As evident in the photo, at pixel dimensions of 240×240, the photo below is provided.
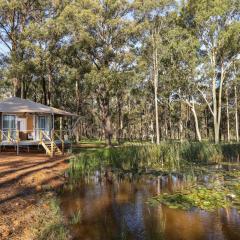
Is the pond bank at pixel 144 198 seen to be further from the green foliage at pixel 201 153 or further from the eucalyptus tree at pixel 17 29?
the eucalyptus tree at pixel 17 29

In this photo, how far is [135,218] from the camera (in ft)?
25.8

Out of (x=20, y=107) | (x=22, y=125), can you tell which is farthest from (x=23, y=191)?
(x=22, y=125)

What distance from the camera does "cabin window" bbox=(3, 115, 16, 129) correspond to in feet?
83.6

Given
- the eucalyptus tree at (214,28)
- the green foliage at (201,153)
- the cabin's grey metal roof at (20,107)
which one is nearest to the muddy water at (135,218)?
the green foliage at (201,153)

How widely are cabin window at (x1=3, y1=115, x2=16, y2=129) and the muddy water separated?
53.1ft

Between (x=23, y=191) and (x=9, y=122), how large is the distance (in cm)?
1679

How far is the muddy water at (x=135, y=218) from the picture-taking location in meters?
6.77

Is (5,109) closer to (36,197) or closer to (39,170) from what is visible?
(39,170)

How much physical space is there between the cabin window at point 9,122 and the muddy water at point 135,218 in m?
16.2

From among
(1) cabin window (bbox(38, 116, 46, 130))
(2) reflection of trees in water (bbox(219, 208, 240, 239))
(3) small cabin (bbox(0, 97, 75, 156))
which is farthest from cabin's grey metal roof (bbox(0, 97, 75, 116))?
(2) reflection of trees in water (bbox(219, 208, 240, 239))

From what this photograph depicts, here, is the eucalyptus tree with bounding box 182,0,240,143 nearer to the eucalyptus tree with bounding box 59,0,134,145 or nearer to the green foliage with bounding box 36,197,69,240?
the eucalyptus tree with bounding box 59,0,134,145

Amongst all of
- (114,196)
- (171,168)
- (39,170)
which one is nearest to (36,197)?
(114,196)

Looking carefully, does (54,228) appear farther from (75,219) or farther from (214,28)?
(214,28)

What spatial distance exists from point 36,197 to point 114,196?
236 centimetres
